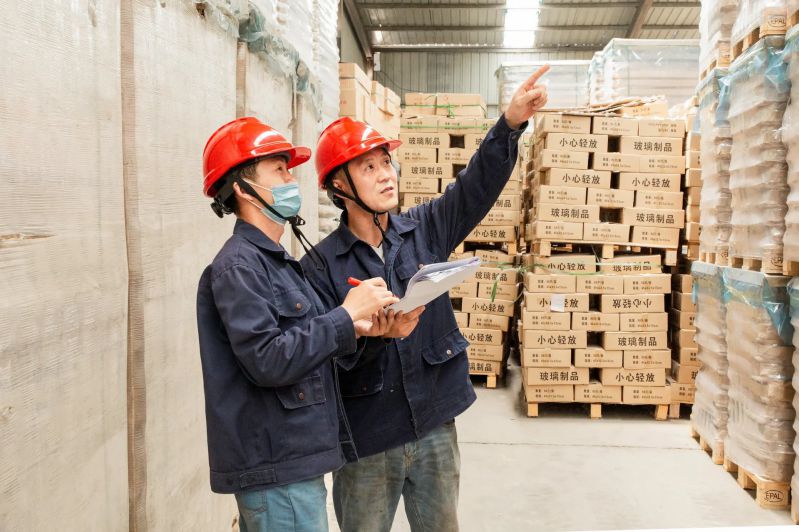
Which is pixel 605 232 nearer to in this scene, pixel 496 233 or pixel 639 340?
pixel 639 340

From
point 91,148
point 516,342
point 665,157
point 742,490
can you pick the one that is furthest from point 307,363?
point 516,342

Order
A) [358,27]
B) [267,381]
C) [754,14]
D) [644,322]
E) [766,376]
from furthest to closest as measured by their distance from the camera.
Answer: [358,27] → [644,322] → [754,14] → [766,376] → [267,381]

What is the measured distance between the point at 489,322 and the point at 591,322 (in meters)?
1.27

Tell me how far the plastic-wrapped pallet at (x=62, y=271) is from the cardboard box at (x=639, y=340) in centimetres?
503

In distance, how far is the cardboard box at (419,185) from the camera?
705cm

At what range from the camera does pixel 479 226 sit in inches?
276

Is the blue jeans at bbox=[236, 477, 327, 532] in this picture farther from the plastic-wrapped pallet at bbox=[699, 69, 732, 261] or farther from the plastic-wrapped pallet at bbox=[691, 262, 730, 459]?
the plastic-wrapped pallet at bbox=[699, 69, 732, 261]

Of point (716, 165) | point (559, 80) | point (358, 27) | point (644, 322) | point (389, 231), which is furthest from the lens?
point (358, 27)

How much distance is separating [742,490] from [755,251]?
5.78 ft

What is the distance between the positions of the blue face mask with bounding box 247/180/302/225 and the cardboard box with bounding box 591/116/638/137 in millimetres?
4920

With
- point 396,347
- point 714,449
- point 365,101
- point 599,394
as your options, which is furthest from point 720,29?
point 396,347

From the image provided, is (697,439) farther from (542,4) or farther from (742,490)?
(542,4)

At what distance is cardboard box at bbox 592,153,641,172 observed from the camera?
20.0ft

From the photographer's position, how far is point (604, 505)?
4.24 meters
